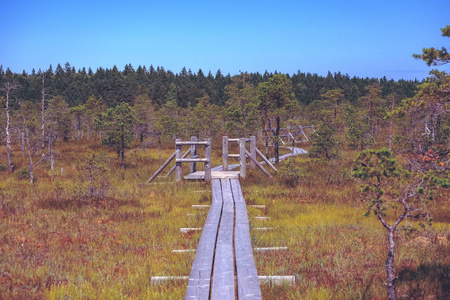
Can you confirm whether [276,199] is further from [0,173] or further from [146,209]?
[0,173]

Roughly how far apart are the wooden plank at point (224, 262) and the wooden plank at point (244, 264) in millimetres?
110

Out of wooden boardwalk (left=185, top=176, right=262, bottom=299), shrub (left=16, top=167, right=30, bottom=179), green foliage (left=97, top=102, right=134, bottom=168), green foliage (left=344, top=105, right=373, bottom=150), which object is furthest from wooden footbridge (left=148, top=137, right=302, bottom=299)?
green foliage (left=344, top=105, right=373, bottom=150)

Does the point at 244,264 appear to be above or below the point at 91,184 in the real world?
below

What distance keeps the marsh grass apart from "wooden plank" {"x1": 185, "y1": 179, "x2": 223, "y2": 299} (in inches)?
10.9

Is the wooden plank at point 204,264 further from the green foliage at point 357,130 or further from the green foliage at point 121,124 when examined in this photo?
the green foliage at point 357,130

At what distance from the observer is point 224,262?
216 inches

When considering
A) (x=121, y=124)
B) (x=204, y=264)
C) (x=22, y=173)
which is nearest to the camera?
(x=204, y=264)

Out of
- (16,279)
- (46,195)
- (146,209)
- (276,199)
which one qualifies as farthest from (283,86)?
(16,279)

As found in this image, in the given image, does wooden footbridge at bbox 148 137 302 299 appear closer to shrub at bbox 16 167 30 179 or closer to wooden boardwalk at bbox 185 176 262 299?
wooden boardwalk at bbox 185 176 262 299

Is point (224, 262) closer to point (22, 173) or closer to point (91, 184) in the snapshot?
point (91, 184)


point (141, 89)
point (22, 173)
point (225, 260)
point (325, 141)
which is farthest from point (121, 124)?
point (141, 89)

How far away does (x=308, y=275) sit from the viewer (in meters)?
5.50

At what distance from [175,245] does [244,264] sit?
217cm

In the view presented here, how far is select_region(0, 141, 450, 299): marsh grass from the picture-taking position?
494 cm
